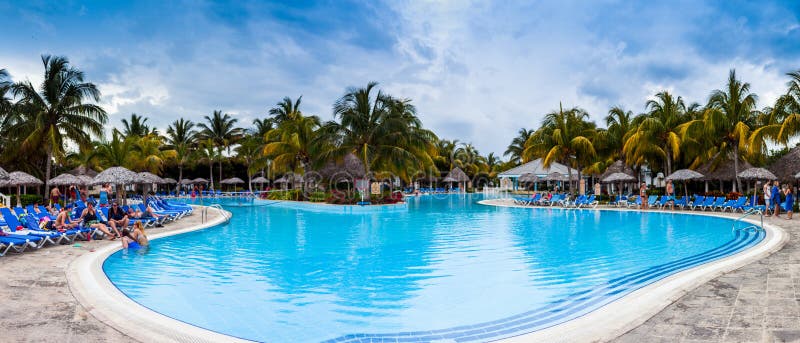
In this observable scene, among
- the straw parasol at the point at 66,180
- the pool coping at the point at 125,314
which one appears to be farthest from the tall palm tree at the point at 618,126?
the straw parasol at the point at 66,180

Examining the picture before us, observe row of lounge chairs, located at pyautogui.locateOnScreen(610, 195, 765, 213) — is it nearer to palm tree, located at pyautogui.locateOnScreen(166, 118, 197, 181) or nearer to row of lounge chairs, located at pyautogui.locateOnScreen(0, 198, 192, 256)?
row of lounge chairs, located at pyautogui.locateOnScreen(0, 198, 192, 256)

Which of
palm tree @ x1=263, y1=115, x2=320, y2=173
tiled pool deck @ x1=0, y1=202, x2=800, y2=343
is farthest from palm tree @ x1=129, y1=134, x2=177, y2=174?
tiled pool deck @ x1=0, y1=202, x2=800, y2=343

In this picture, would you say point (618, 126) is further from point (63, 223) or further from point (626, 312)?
point (63, 223)

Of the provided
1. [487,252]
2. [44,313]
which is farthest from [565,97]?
[44,313]

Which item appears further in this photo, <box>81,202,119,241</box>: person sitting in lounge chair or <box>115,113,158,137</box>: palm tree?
<box>115,113,158,137</box>: palm tree

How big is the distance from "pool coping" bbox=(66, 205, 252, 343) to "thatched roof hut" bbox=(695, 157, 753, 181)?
24.4 meters

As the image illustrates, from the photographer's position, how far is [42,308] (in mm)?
4672

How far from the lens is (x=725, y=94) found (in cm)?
2028

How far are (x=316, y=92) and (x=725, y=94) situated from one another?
19.5 meters

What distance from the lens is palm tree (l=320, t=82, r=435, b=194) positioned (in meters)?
22.1

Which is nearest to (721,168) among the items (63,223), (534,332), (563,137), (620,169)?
(620,169)

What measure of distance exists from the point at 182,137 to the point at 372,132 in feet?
92.1

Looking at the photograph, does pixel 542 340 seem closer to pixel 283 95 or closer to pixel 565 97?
pixel 565 97

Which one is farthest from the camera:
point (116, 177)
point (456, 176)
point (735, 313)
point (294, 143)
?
point (456, 176)
